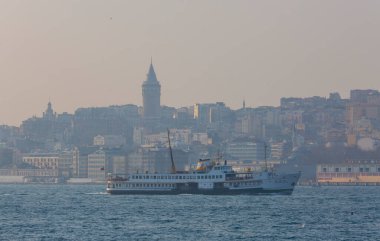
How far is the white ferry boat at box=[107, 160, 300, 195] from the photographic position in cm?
12262

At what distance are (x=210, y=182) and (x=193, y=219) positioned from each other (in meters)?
37.3

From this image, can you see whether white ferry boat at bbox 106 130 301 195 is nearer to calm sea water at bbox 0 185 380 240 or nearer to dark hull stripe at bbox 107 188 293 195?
dark hull stripe at bbox 107 188 293 195

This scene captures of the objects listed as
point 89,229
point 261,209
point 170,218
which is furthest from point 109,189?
point 89,229

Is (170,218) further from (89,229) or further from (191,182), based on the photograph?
(191,182)

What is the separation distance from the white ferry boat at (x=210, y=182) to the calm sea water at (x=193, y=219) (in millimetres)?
6616

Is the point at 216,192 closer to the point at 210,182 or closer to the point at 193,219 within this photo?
the point at 210,182

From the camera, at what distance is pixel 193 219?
85562mm

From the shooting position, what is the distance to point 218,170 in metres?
123

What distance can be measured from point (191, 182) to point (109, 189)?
9.96 meters

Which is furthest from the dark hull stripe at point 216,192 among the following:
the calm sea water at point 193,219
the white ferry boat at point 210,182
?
the calm sea water at point 193,219

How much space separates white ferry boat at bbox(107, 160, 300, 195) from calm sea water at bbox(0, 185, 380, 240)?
21.7ft

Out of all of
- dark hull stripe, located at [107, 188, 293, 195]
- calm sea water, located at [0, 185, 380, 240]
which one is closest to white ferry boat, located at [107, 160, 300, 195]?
dark hull stripe, located at [107, 188, 293, 195]

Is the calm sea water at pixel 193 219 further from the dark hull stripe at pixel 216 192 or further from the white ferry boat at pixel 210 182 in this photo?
the white ferry boat at pixel 210 182

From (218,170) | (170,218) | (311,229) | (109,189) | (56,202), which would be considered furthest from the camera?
(109,189)
